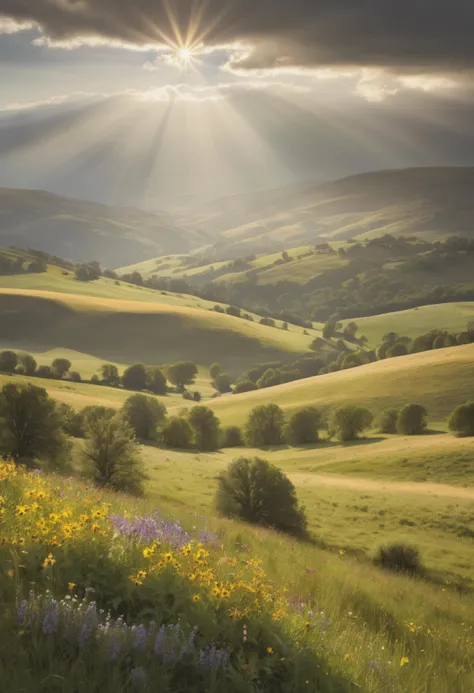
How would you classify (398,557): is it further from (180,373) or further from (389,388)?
(180,373)

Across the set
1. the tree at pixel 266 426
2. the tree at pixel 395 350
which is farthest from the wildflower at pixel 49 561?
the tree at pixel 395 350

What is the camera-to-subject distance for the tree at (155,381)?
147 metres

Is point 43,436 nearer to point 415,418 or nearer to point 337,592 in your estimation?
point 337,592

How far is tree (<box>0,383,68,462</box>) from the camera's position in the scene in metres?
34.2

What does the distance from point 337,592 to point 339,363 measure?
153443 millimetres

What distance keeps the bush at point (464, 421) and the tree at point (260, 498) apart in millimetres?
46213

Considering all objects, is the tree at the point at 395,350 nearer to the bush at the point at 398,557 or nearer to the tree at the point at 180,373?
the tree at the point at 180,373

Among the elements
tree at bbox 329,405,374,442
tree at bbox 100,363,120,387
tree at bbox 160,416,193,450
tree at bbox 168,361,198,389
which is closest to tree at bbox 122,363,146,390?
tree at bbox 100,363,120,387

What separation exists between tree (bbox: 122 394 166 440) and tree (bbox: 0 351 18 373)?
51756mm


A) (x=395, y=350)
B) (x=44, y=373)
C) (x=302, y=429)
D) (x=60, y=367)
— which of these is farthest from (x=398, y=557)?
(x=395, y=350)

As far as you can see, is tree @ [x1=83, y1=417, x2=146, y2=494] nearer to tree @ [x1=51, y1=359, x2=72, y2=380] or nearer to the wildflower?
the wildflower

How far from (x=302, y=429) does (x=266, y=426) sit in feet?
21.6

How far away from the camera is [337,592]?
8570mm

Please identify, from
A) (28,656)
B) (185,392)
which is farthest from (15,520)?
(185,392)
